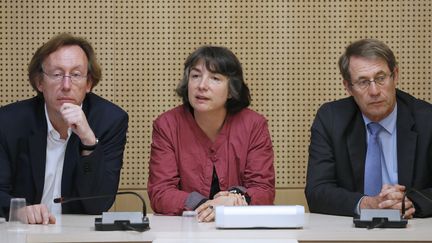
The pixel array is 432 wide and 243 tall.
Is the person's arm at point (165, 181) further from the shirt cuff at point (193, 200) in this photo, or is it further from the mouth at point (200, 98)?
the mouth at point (200, 98)

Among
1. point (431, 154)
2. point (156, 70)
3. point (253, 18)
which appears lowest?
point (431, 154)

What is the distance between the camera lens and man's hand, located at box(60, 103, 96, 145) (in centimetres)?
403

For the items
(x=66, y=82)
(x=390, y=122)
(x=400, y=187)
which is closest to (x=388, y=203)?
(x=400, y=187)

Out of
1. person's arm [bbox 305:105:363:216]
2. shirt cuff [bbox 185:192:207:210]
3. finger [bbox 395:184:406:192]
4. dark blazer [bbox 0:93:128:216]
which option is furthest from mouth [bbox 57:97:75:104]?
finger [bbox 395:184:406:192]

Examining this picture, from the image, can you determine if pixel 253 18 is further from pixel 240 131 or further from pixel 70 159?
pixel 70 159

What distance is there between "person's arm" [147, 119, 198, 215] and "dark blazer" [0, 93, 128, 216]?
0.65 feet

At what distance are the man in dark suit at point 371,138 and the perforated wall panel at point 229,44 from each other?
4.06 feet

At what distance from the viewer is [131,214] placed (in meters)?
3.29

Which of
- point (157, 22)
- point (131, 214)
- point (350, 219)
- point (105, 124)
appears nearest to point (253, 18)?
point (157, 22)

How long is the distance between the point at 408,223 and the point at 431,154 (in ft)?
2.57

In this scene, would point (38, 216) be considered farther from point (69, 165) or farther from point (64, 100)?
point (64, 100)

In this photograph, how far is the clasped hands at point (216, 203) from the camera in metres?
3.65

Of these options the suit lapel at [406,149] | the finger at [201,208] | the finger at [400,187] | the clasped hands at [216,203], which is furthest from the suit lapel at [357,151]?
the finger at [201,208]

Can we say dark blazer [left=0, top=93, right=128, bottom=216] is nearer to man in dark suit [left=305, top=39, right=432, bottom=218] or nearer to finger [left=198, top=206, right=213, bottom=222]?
finger [left=198, top=206, right=213, bottom=222]
